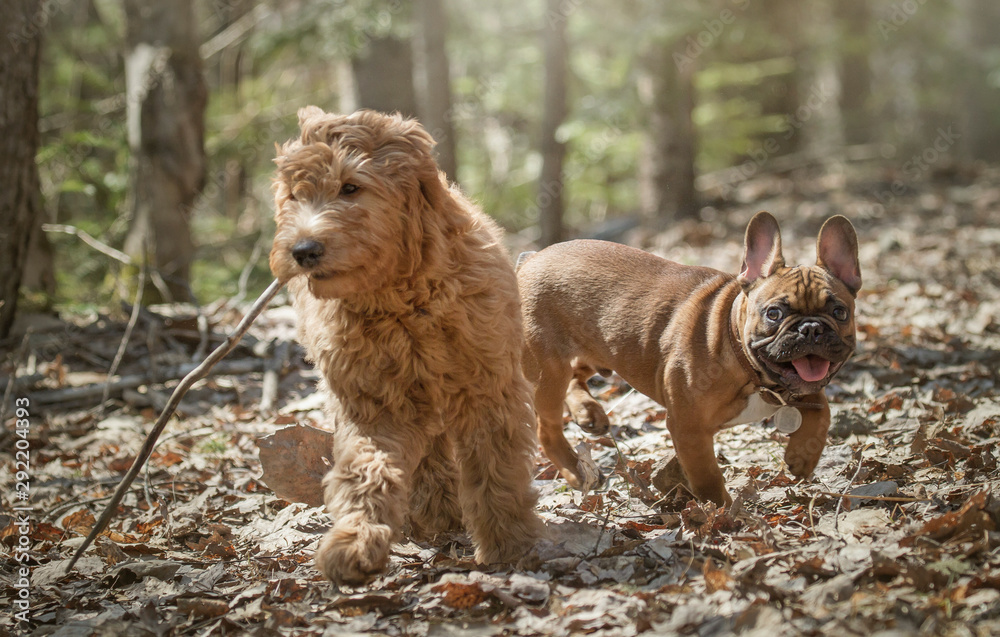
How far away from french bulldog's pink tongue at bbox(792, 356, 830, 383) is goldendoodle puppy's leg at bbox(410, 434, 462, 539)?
197 cm

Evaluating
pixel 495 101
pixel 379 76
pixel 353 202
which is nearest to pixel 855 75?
pixel 495 101

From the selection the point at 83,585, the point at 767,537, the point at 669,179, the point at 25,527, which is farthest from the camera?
the point at 669,179

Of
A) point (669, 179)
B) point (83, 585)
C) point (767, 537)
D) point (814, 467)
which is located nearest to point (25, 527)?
point (83, 585)

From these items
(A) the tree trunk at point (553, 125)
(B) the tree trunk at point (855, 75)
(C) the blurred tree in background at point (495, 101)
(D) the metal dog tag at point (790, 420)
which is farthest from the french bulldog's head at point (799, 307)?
(B) the tree trunk at point (855, 75)

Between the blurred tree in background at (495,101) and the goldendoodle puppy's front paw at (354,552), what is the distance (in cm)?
497

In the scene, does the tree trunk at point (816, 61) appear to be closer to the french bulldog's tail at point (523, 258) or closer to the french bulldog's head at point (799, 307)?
the french bulldog's tail at point (523, 258)

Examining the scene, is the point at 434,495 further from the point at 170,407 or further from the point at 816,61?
the point at 816,61

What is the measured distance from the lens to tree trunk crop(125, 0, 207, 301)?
32.8ft

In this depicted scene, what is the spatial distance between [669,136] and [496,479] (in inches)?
374

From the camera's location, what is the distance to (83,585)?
4242 mm

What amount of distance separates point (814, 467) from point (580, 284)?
1784 millimetres

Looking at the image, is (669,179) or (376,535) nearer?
(376,535)

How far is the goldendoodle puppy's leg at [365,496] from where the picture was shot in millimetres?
3459

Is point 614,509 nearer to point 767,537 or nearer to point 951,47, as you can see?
point 767,537
